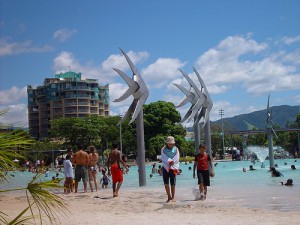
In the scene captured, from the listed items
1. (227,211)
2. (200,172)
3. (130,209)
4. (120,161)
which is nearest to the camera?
(227,211)

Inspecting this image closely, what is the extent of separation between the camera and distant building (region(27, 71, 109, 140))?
318 feet

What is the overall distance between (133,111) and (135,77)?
1.28 metres

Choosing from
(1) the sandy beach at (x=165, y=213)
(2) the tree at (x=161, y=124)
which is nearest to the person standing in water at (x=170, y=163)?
(1) the sandy beach at (x=165, y=213)

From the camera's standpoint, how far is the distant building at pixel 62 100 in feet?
318

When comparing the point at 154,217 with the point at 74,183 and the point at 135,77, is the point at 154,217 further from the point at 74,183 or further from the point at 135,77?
the point at 135,77

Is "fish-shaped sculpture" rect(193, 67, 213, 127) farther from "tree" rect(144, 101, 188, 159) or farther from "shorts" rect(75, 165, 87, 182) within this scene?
"tree" rect(144, 101, 188, 159)

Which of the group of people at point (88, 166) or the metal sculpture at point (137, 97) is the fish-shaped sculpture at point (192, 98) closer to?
the metal sculpture at point (137, 97)

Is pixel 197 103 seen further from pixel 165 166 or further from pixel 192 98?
pixel 165 166

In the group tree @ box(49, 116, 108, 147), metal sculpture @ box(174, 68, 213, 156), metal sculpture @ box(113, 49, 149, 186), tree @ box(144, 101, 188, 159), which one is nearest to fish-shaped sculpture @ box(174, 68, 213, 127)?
metal sculpture @ box(174, 68, 213, 156)

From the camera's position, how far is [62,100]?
97.1 m

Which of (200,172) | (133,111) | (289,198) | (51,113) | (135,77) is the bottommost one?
(289,198)

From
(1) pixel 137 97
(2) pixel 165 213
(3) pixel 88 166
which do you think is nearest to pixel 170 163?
(2) pixel 165 213

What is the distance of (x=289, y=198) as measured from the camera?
1077 cm

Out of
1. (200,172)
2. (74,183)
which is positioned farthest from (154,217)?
(74,183)
